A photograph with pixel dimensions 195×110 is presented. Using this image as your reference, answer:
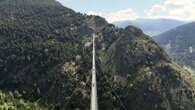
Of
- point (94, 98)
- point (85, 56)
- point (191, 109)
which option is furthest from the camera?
point (85, 56)

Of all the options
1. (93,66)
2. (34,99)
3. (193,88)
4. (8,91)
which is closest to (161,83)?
(193,88)

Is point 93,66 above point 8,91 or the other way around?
above

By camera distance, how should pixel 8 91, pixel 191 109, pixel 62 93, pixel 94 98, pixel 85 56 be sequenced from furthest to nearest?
pixel 85 56 → pixel 8 91 → pixel 62 93 → pixel 191 109 → pixel 94 98

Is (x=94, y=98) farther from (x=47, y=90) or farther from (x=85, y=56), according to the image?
(x=85, y=56)

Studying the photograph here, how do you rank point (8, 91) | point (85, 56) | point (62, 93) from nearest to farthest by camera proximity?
point (62, 93)
point (8, 91)
point (85, 56)

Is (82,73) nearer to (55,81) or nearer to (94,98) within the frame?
(55,81)

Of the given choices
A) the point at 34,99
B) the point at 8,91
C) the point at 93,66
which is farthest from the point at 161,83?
the point at 8,91

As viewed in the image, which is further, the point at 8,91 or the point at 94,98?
the point at 8,91

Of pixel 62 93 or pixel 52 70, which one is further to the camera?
pixel 52 70

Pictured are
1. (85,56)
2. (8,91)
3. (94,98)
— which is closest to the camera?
(94,98)
